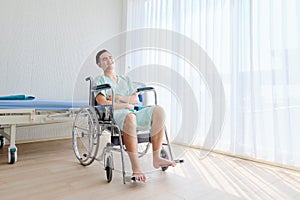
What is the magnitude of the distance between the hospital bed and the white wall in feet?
2.28

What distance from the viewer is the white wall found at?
2371 mm

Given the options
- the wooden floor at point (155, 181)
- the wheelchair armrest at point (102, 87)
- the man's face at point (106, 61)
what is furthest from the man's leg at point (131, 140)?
the man's face at point (106, 61)

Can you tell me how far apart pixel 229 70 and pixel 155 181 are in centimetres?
126

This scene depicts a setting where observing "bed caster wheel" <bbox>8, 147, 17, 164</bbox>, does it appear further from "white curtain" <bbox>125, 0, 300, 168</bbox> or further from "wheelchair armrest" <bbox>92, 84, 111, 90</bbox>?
"white curtain" <bbox>125, 0, 300, 168</bbox>

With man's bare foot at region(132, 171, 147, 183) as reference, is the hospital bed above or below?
above

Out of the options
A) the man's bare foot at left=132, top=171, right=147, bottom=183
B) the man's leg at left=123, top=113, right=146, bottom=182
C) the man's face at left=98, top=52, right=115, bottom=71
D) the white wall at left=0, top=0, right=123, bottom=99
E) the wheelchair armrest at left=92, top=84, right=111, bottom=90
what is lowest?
the man's bare foot at left=132, top=171, right=147, bottom=183

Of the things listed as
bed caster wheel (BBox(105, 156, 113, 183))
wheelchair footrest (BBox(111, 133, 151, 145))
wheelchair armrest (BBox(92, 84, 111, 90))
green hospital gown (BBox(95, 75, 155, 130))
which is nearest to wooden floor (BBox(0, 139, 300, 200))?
bed caster wheel (BBox(105, 156, 113, 183))

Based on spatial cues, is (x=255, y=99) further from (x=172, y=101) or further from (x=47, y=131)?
(x=47, y=131)

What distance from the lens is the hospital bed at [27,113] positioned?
5.58 ft

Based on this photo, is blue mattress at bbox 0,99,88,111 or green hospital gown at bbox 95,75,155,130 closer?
green hospital gown at bbox 95,75,155,130

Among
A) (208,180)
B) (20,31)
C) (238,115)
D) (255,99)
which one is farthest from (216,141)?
(20,31)

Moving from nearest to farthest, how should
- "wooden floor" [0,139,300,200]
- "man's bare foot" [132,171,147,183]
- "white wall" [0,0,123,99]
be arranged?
"wooden floor" [0,139,300,200] < "man's bare foot" [132,171,147,183] < "white wall" [0,0,123,99]

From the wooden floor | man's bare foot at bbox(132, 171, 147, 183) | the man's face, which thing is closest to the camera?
the wooden floor

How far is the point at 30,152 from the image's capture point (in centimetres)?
212
